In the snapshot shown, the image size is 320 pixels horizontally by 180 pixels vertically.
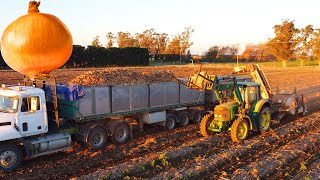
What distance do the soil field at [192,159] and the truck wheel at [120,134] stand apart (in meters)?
0.31

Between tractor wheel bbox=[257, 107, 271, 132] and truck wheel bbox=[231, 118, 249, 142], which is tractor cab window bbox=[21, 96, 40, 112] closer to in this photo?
truck wheel bbox=[231, 118, 249, 142]

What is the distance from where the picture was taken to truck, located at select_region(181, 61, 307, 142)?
13504 mm

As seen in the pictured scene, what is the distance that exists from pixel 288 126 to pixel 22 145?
11.8 metres

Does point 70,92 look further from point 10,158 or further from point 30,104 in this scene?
point 10,158

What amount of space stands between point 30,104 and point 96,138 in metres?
3.11

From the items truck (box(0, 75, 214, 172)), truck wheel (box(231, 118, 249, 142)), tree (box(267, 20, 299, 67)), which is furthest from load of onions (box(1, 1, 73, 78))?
tree (box(267, 20, 299, 67))

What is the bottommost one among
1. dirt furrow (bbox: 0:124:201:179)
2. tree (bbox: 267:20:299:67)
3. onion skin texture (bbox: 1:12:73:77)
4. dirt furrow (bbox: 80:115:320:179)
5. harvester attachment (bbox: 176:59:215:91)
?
dirt furrow (bbox: 0:124:201:179)

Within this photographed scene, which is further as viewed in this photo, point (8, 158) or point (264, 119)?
point (264, 119)

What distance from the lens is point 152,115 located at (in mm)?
16141

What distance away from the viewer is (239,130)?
577 inches

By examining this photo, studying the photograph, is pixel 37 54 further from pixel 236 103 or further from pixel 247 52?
pixel 247 52

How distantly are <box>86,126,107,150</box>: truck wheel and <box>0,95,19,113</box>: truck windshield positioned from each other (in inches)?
120

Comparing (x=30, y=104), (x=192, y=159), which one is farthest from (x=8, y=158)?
(x=192, y=159)

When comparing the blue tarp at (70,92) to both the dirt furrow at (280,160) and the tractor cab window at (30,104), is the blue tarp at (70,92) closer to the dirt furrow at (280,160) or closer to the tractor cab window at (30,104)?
the tractor cab window at (30,104)
